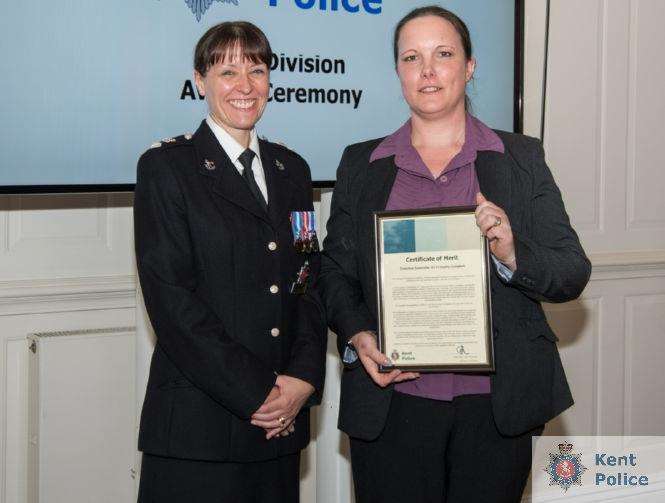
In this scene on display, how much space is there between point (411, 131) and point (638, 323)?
2.31 metres

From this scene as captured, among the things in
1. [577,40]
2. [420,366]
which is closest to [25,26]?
[420,366]

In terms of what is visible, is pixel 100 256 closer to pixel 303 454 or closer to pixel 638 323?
pixel 303 454

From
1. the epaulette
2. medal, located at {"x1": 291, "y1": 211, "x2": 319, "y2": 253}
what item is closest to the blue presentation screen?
the epaulette

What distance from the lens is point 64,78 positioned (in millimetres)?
2477

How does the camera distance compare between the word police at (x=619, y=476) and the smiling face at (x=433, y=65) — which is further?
the word police at (x=619, y=476)

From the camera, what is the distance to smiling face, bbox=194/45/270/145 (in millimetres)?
1910

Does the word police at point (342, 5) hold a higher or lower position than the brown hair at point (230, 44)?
higher

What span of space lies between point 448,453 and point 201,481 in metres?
0.52

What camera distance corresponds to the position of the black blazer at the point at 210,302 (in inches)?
72.2

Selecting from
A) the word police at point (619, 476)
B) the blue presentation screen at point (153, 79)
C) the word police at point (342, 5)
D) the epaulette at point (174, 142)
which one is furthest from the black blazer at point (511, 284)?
the word police at point (619, 476)

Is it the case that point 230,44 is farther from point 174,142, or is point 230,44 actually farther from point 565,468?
point 565,468

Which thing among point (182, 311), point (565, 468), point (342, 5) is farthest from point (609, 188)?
point (182, 311)

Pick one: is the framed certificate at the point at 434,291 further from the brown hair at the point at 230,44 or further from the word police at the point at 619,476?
the word police at the point at 619,476

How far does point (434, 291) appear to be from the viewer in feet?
5.97
